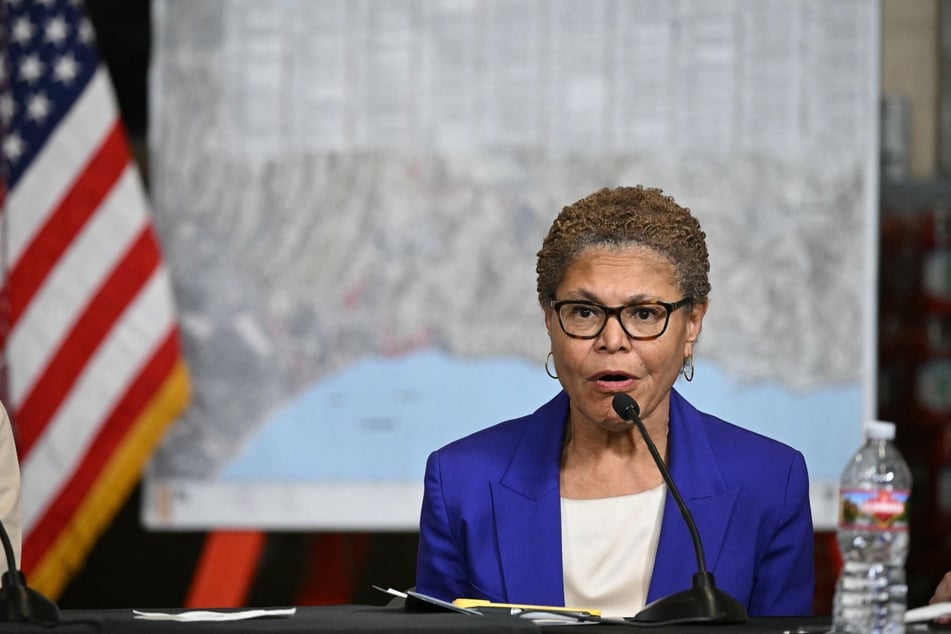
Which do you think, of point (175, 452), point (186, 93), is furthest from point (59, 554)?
point (186, 93)

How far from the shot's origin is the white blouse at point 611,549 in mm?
2160

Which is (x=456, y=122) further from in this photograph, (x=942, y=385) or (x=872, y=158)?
(x=942, y=385)

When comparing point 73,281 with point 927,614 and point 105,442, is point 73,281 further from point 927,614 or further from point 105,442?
point 927,614

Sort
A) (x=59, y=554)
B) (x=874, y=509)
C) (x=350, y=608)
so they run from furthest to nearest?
(x=59, y=554)
(x=350, y=608)
(x=874, y=509)

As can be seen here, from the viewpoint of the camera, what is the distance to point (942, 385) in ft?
13.4

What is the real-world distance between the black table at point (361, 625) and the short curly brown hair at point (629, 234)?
0.67 meters

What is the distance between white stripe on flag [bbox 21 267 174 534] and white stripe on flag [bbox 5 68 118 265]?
0.38m

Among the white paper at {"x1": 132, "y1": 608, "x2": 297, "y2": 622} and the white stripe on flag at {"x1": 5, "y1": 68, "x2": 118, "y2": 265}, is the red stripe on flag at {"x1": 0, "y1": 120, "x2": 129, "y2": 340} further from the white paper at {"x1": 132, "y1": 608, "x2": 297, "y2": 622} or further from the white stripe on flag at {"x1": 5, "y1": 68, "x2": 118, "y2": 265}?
the white paper at {"x1": 132, "y1": 608, "x2": 297, "y2": 622}

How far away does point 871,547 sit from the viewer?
1823 mm

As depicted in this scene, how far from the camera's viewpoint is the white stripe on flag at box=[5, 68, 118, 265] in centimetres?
396

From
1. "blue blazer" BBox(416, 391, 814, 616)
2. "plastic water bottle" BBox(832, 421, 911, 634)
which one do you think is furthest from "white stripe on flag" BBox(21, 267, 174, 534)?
"plastic water bottle" BBox(832, 421, 911, 634)

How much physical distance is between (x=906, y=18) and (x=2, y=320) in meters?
2.78

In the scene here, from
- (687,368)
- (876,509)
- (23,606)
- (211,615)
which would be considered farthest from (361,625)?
(687,368)

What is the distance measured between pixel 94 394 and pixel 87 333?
6.9 inches
